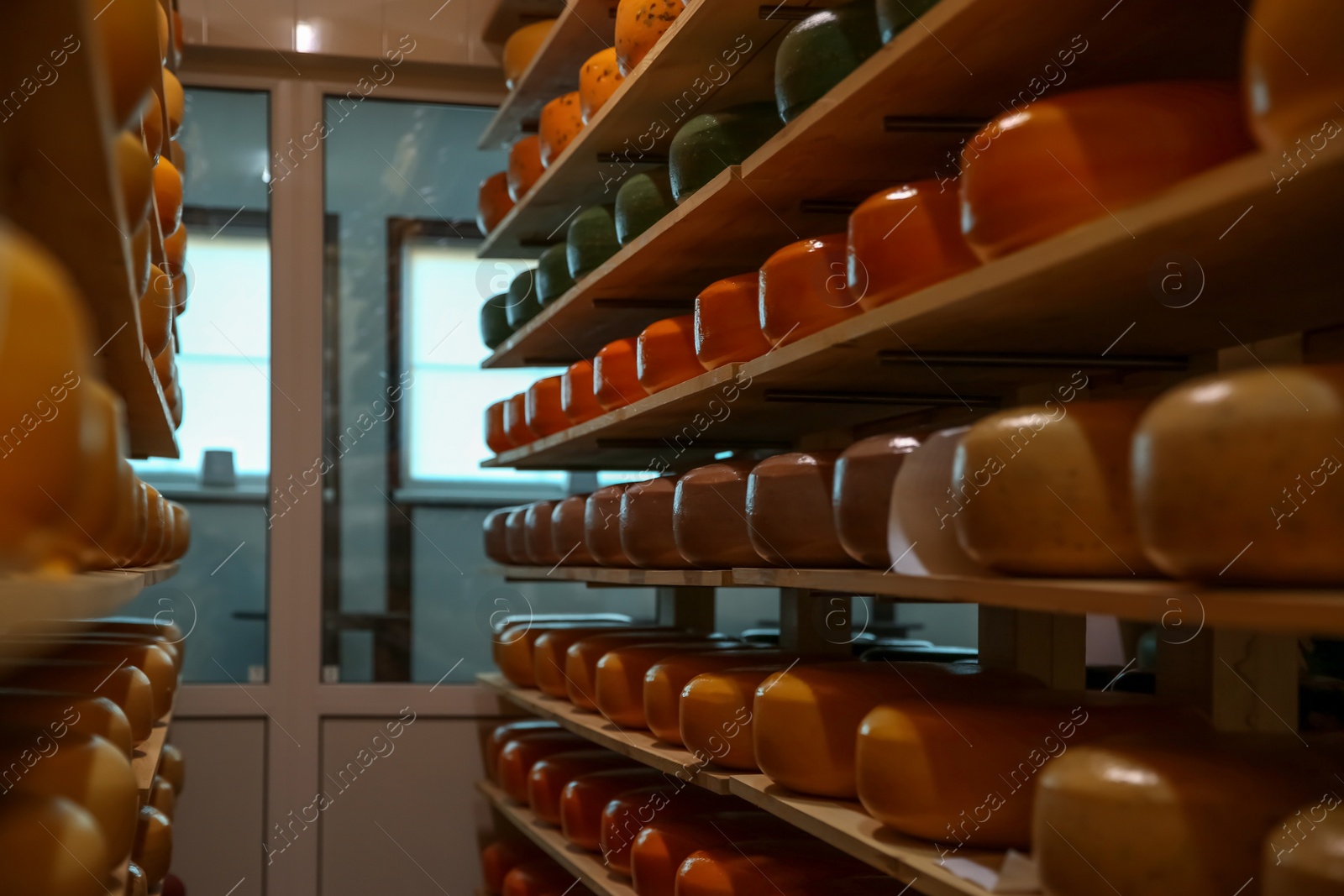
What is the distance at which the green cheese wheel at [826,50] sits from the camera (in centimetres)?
166

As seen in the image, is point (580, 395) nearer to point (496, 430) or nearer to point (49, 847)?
point (496, 430)

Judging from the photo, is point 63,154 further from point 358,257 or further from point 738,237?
point 358,257

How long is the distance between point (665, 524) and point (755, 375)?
0.57 metres

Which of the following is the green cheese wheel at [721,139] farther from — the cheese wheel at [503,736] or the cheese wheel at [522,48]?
the cheese wheel at [503,736]

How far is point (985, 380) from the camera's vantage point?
5.76 feet

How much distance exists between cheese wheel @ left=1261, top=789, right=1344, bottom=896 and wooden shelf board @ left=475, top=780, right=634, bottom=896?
1529 millimetres

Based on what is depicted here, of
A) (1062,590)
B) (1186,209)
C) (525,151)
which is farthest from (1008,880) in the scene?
(525,151)

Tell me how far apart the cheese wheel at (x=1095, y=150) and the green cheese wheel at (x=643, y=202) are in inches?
49.1

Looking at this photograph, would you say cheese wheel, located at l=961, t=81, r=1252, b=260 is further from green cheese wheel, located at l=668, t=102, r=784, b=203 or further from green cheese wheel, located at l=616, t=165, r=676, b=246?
green cheese wheel, located at l=616, t=165, r=676, b=246

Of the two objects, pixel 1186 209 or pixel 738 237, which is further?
pixel 738 237

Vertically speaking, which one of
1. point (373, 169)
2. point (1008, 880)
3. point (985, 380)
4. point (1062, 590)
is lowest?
point (1008, 880)

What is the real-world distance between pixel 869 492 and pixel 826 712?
33cm

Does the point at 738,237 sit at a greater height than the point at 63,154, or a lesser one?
greater

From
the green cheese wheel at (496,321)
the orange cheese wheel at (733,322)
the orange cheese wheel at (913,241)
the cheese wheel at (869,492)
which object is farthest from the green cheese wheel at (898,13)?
the green cheese wheel at (496,321)
